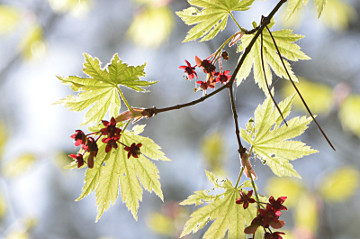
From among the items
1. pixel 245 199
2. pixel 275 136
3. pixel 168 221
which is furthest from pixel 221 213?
pixel 168 221

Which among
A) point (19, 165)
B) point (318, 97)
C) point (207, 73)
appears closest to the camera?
point (207, 73)

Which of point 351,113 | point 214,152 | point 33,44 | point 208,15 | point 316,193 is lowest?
point 316,193

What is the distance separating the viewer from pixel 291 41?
790 mm

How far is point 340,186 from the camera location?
92.1 inches

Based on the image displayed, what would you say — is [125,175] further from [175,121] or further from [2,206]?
[175,121]

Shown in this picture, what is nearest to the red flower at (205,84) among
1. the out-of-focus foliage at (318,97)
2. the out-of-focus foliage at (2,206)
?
the out-of-focus foliage at (318,97)

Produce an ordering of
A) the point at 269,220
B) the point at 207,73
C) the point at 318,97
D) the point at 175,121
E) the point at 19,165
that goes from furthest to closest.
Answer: the point at 175,121
the point at 19,165
the point at 318,97
the point at 207,73
the point at 269,220

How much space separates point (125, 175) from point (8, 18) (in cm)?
190

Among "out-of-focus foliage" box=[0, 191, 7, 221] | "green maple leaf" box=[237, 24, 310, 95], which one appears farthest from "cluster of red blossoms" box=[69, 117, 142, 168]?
"out-of-focus foliage" box=[0, 191, 7, 221]

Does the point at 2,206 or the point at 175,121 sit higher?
the point at 175,121

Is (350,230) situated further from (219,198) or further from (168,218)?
(219,198)

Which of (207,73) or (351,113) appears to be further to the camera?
(351,113)

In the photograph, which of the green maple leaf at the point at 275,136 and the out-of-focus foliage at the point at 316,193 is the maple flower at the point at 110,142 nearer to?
the green maple leaf at the point at 275,136

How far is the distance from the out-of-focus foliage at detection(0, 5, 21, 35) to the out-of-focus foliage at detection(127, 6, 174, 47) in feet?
2.41
